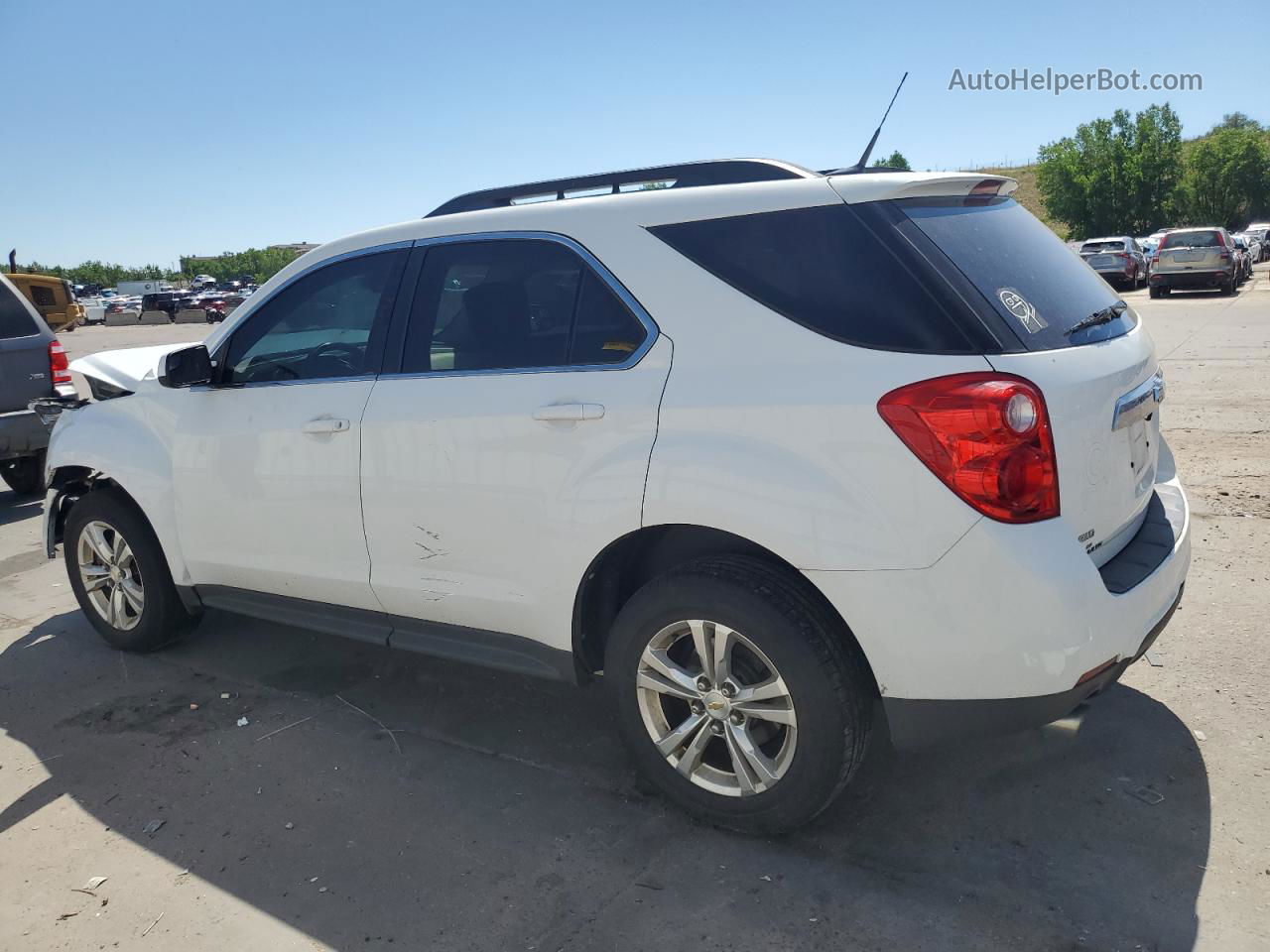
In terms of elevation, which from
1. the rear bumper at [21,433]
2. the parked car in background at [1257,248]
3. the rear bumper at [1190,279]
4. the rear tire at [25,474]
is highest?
the rear bumper at [21,433]

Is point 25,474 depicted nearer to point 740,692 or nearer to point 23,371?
point 23,371

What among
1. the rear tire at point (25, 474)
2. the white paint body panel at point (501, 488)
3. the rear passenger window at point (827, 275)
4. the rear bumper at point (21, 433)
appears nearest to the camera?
the rear passenger window at point (827, 275)

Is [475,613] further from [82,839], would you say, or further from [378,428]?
[82,839]

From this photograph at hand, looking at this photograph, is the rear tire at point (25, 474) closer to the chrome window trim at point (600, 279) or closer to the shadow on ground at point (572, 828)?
the shadow on ground at point (572, 828)

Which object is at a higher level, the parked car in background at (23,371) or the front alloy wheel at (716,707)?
the parked car in background at (23,371)

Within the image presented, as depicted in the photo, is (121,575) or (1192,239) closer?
(121,575)

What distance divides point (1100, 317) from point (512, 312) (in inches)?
74.4

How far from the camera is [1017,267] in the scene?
2980mm

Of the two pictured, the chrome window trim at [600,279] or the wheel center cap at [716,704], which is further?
the chrome window trim at [600,279]

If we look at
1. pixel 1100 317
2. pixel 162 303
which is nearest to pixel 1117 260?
pixel 1100 317

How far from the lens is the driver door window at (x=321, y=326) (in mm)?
3844

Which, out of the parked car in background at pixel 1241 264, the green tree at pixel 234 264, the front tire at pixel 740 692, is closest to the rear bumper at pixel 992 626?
the front tire at pixel 740 692

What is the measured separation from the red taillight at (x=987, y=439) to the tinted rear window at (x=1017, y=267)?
230 mm

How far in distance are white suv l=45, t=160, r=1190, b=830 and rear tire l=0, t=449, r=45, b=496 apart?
5.95m
